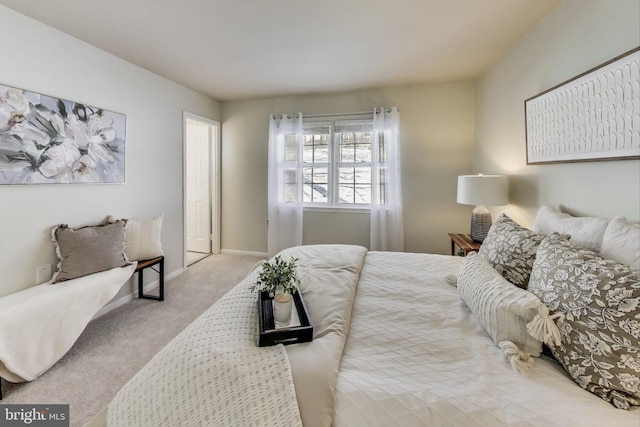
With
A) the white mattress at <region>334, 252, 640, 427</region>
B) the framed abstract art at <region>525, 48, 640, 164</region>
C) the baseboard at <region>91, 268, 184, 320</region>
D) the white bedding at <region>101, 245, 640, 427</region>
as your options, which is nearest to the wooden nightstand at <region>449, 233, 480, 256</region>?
the framed abstract art at <region>525, 48, 640, 164</region>

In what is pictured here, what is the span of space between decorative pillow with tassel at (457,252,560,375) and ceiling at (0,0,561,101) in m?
1.95

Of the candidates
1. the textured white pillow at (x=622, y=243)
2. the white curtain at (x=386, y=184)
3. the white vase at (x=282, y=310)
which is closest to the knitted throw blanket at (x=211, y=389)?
the white vase at (x=282, y=310)

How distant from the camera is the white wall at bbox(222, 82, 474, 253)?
353cm

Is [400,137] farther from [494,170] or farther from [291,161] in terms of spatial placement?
[291,161]

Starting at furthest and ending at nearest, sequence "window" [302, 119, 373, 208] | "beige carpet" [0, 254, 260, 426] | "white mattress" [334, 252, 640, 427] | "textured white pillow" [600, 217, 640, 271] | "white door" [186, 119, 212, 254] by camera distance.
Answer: "white door" [186, 119, 212, 254]
"window" [302, 119, 373, 208]
"beige carpet" [0, 254, 260, 426]
"textured white pillow" [600, 217, 640, 271]
"white mattress" [334, 252, 640, 427]

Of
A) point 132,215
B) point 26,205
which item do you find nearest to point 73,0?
point 26,205

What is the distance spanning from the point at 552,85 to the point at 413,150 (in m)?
1.74

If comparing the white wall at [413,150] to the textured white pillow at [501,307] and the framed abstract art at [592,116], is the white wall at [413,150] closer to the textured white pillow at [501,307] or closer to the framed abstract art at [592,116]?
the framed abstract art at [592,116]

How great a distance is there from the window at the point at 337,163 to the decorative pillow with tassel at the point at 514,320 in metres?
2.76

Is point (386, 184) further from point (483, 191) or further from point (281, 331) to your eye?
point (281, 331)

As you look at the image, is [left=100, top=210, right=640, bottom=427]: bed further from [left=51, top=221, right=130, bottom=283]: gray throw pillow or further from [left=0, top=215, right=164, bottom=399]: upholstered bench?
[left=51, top=221, right=130, bottom=283]: gray throw pillow

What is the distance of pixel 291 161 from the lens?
400cm

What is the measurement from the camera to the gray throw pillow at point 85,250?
2.09 meters

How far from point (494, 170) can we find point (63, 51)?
4.19m
